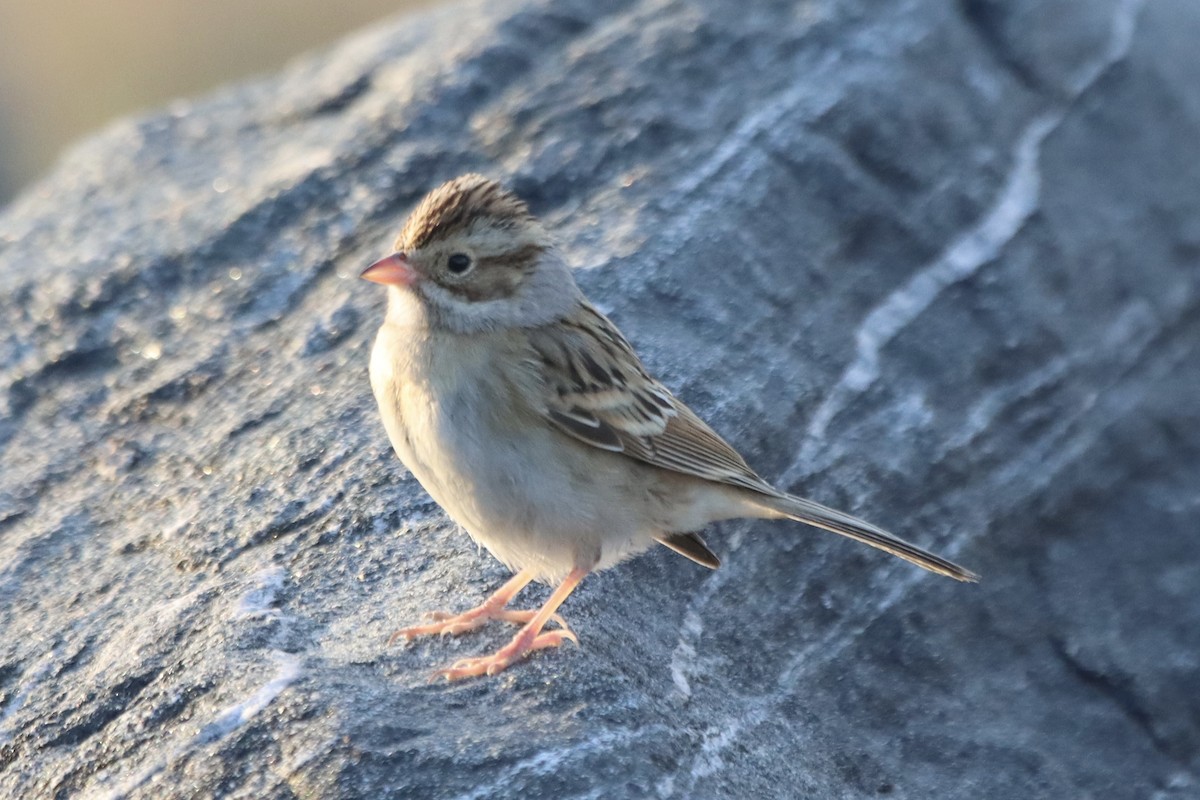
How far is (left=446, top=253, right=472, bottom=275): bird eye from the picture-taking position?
4688 mm

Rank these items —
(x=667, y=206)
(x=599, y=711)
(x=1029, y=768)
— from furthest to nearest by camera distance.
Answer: (x=667, y=206)
(x=1029, y=768)
(x=599, y=711)

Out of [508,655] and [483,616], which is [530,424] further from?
[508,655]

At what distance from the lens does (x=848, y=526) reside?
15.4 feet

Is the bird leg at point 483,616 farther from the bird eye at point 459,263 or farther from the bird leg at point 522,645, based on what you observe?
the bird eye at point 459,263

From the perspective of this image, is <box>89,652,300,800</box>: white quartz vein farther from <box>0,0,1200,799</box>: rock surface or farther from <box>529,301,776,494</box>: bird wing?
<box>529,301,776,494</box>: bird wing

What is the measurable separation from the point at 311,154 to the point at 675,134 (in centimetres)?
164

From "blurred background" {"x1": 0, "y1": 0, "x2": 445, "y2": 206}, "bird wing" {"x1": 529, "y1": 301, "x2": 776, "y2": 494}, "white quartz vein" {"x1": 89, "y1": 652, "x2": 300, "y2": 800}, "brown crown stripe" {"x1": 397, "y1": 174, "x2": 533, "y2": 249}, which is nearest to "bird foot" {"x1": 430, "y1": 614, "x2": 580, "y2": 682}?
"white quartz vein" {"x1": 89, "y1": 652, "x2": 300, "y2": 800}

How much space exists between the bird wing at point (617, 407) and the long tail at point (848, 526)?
53mm

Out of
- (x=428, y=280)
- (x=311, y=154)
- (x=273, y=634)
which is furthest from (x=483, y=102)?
(x=273, y=634)

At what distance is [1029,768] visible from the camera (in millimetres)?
4879

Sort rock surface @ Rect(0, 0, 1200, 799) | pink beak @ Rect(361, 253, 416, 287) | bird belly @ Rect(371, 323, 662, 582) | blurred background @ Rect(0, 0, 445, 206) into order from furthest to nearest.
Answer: blurred background @ Rect(0, 0, 445, 206)
pink beak @ Rect(361, 253, 416, 287)
bird belly @ Rect(371, 323, 662, 582)
rock surface @ Rect(0, 0, 1200, 799)

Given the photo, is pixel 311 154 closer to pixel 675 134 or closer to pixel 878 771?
pixel 675 134

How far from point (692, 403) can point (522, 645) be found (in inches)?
54.7

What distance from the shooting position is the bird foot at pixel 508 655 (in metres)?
4.08
